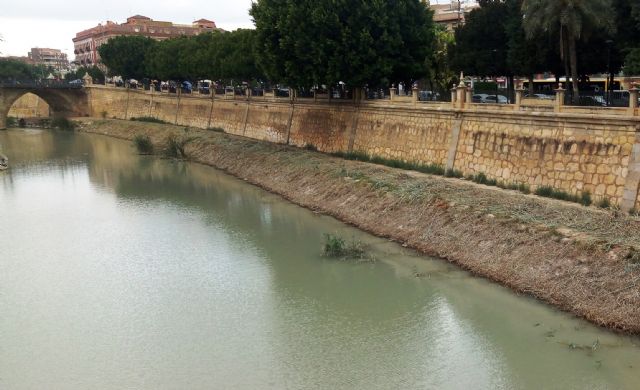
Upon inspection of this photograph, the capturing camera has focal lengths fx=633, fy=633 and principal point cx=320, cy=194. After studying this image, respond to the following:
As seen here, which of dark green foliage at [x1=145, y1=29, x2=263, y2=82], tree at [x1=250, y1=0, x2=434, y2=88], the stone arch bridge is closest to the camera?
tree at [x1=250, y1=0, x2=434, y2=88]

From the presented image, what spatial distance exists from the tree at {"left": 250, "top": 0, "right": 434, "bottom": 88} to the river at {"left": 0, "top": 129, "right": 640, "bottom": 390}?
8063mm

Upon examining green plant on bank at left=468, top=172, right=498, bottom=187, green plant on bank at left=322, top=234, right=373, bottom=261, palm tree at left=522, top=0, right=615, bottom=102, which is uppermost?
palm tree at left=522, top=0, right=615, bottom=102

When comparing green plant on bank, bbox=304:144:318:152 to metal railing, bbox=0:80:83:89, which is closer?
green plant on bank, bbox=304:144:318:152

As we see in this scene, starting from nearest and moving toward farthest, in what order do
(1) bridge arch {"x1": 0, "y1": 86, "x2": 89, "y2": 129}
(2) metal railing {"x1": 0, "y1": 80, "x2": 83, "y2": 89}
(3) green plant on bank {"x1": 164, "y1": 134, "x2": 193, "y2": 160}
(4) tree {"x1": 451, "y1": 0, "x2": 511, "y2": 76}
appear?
(4) tree {"x1": 451, "y1": 0, "x2": 511, "y2": 76}, (3) green plant on bank {"x1": 164, "y1": 134, "x2": 193, "y2": 160}, (2) metal railing {"x1": 0, "y1": 80, "x2": 83, "y2": 89}, (1) bridge arch {"x1": 0, "y1": 86, "x2": 89, "y2": 129}

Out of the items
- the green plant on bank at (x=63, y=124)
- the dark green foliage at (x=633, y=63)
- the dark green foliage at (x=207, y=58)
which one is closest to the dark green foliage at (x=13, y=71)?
the green plant on bank at (x=63, y=124)

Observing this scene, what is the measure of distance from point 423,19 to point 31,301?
73.2 ft

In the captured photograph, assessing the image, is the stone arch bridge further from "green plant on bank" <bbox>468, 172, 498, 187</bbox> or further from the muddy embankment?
"green plant on bank" <bbox>468, 172, 498, 187</bbox>

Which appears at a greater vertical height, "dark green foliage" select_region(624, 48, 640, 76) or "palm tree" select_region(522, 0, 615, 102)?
"palm tree" select_region(522, 0, 615, 102)

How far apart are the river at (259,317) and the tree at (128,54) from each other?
1693 inches

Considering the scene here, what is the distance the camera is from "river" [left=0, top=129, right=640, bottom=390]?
42.8ft

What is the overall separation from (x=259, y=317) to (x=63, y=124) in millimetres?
57102

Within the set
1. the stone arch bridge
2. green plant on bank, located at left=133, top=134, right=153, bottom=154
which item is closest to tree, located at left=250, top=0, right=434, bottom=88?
green plant on bank, located at left=133, top=134, right=153, bottom=154

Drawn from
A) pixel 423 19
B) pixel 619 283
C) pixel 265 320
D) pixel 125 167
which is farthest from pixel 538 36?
pixel 125 167

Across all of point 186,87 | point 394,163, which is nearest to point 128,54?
point 186,87
